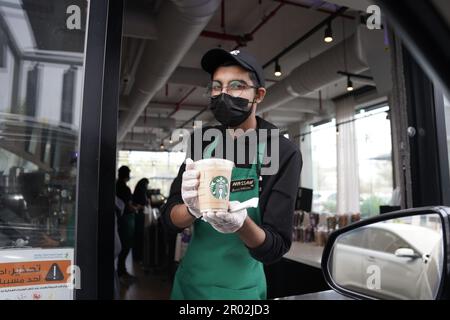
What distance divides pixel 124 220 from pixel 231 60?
4791 millimetres

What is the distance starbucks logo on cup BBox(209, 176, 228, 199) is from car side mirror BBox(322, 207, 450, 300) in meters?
0.50

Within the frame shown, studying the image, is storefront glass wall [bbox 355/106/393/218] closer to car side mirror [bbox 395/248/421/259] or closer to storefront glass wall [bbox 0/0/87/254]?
car side mirror [bbox 395/248/421/259]

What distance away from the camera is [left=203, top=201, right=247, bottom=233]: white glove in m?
0.88

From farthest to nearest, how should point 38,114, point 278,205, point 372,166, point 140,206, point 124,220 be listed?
point 372,166 → point 140,206 → point 124,220 → point 278,205 → point 38,114

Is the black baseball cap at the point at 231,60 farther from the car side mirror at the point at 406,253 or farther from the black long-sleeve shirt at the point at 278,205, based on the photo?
the car side mirror at the point at 406,253

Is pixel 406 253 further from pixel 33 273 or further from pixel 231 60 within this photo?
pixel 33 273

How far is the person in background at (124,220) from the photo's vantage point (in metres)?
5.28

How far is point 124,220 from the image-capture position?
18.4ft

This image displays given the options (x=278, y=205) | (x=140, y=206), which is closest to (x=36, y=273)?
(x=278, y=205)

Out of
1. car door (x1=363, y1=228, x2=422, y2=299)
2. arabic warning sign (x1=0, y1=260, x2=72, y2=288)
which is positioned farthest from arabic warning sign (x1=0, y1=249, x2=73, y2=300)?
car door (x1=363, y1=228, x2=422, y2=299)

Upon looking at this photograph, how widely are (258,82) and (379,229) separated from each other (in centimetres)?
71

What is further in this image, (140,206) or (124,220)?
(140,206)

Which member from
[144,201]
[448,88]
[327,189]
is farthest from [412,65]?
[327,189]

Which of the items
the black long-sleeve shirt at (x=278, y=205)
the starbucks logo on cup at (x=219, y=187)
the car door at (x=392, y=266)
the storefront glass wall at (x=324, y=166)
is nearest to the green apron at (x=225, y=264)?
the black long-sleeve shirt at (x=278, y=205)
